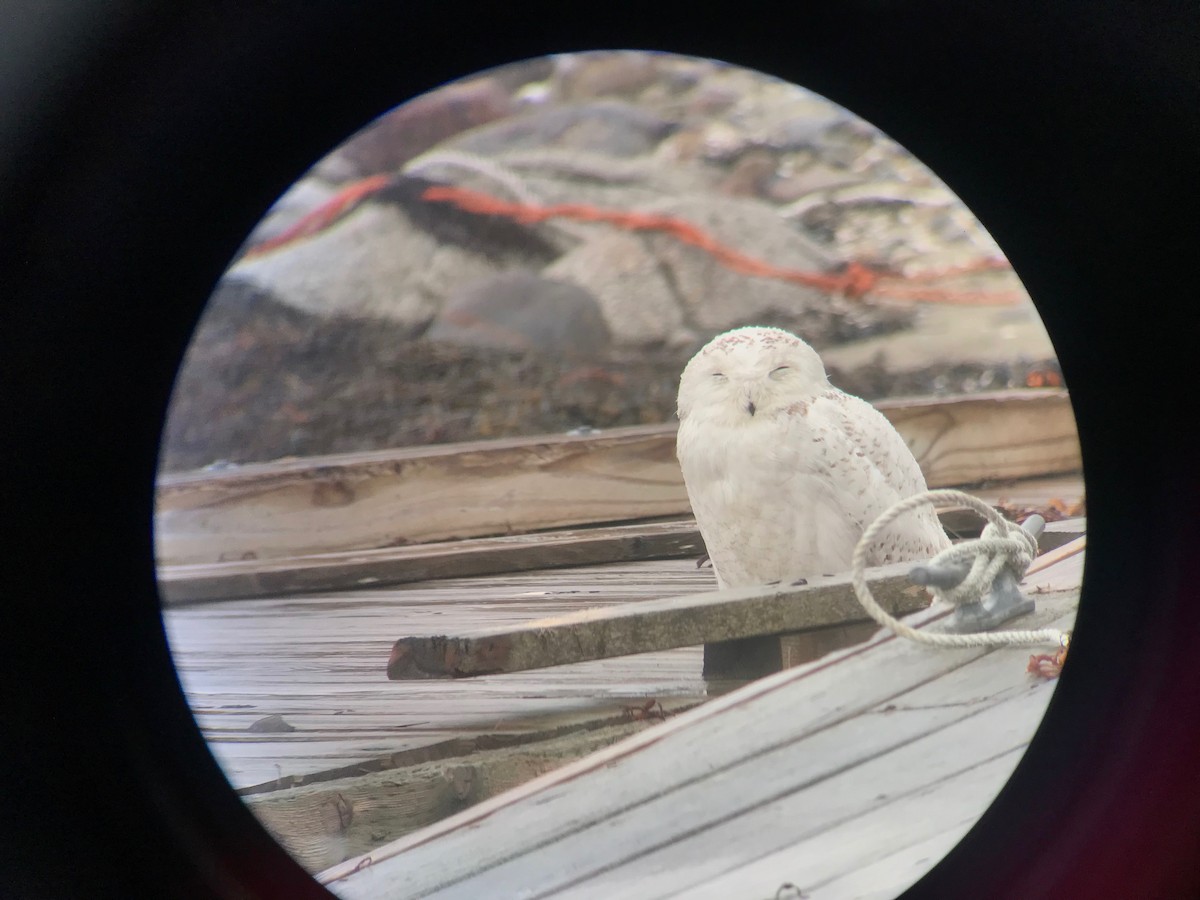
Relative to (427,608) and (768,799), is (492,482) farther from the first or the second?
(768,799)

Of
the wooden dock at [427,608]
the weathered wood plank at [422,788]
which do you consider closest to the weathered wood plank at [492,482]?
the wooden dock at [427,608]

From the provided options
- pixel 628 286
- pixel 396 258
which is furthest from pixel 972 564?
pixel 396 258

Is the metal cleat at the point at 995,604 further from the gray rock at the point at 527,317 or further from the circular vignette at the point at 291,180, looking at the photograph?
the gray rock at the point at 527,317

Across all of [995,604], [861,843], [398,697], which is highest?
[995,604]

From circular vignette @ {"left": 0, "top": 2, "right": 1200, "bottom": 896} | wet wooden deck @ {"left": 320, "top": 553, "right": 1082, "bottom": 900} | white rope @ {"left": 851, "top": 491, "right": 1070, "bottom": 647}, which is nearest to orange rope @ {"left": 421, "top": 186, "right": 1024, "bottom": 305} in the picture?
circular vignette @ {"left": 0, "top": 2, "right": 1200, "bottom": 896}

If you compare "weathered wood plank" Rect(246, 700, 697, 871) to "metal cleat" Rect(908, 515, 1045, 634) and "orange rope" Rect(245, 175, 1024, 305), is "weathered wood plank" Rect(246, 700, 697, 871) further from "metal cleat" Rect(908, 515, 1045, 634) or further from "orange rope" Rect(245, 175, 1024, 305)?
"orange rope" Rect(245, 175, 1024, 305)

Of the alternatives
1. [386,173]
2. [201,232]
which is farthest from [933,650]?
[201,232]

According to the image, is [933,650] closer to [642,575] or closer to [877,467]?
[877,467]
